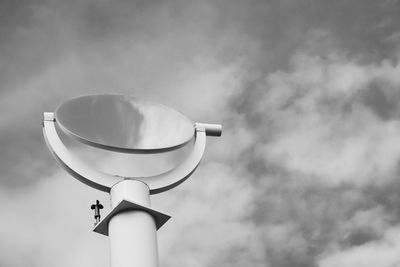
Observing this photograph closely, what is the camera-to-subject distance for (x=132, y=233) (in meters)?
5.56

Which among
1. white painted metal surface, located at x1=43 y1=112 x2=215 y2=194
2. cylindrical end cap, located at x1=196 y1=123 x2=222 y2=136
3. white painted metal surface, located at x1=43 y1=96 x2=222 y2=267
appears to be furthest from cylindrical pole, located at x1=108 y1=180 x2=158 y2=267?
cylindrical end cap, located at x1=196 y1=123 x2=222 y2=136

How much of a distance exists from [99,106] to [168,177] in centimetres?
125

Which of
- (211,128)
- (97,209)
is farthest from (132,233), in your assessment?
(211,128)

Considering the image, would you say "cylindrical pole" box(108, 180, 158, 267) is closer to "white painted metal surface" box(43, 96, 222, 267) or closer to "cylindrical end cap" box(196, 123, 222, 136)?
"white painted metal surface" box(43, 96, 222, 267)

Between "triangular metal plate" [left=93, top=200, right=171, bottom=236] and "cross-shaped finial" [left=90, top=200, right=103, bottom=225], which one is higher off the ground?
"cross-shaped finial" [left=90, top=200, right=103, bottom=225]

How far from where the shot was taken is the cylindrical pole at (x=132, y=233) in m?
5.41

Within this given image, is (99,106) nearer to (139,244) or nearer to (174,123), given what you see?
(174,123)

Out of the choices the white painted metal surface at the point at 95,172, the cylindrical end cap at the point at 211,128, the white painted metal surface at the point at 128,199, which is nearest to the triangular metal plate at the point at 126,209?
the white painted metal surface at the point at 128,199

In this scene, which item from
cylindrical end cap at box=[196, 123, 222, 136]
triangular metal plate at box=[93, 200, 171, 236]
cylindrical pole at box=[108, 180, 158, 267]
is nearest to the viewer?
cylindrical pole at box=[108, 180, 158, 267]

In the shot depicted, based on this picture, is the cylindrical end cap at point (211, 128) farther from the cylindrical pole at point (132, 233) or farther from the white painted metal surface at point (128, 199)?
the cylindrical pole at point (132, 233)

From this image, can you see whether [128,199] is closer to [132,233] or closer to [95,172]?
[132,233]

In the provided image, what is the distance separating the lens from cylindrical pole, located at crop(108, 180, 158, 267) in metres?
5.41

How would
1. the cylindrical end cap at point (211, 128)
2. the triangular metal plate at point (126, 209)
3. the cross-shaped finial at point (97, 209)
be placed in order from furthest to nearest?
the cylindrical end cap at point (211, 128)
the cross-shaped finial at point (97, 209)
the triangular metal plate at point (126, 209)

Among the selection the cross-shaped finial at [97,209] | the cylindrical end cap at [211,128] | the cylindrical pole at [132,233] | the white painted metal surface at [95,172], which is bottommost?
the cylindrical pole at [132,233]
